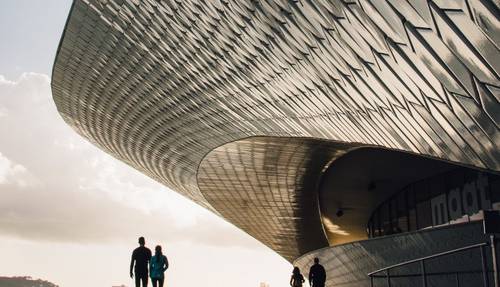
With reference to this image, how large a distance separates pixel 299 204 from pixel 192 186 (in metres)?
8.22

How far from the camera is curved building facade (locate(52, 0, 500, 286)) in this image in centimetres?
1227

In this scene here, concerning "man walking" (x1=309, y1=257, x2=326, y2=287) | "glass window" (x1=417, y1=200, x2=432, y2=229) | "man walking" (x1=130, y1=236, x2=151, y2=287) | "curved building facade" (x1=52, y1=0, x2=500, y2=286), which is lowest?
"man walking" (x1=309, y1=257, x2=326, y2=287)

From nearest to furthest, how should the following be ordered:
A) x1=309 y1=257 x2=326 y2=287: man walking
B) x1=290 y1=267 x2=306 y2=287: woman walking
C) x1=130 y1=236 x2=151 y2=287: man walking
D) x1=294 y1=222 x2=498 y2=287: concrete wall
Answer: x1=294 y1=222 x2=498 y2=287: concrete wall < x1=130 y1=236 x2=151 y2=287: man walking < x1=309 y1=257 x2=326 y2=287: man walking < x1=290 y1=267 x2=306 y2=287: woman walking

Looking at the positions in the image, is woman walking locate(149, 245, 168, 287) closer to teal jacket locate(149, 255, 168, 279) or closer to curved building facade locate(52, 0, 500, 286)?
teal jacket locate(149, 255, 168, 279)

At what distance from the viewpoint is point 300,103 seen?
21359 mm

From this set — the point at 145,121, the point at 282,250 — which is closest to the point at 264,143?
the point at 145,121

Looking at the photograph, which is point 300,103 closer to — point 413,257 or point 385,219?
point 413,257

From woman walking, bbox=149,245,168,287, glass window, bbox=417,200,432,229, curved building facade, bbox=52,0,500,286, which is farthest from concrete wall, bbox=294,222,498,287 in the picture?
woman walking, bbox=149,245,168,287

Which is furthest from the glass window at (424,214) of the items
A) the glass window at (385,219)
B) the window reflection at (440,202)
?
the glass window at (385,219)

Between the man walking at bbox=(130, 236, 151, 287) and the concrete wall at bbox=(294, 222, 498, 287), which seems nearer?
the concrete wall at bbox=(294, 222, 498, 287)

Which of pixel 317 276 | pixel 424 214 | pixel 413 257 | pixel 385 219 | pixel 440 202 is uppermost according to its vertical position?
pixel 385 219

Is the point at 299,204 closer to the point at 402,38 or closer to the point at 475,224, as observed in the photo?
the point at 475,224

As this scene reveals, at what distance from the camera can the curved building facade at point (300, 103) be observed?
12266 mm

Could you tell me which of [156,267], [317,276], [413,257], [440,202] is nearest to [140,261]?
[156,267]
